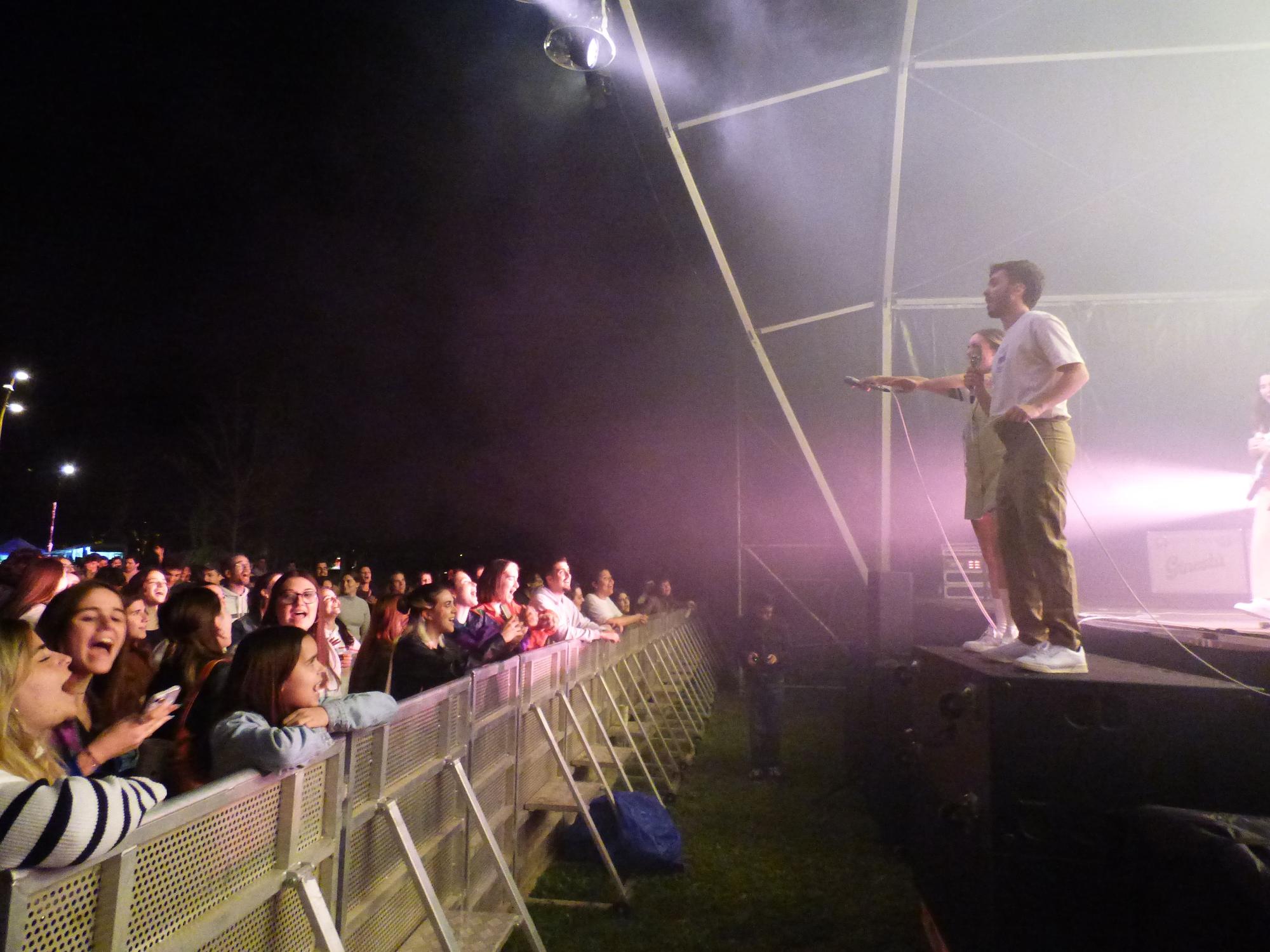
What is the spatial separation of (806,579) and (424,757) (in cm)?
1079

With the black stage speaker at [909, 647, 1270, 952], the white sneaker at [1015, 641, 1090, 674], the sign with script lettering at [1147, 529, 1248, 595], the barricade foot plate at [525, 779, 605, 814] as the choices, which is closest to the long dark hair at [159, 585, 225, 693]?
the barricade foot plate at [525, 779, 605, 814]

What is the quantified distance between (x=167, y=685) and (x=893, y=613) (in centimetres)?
512

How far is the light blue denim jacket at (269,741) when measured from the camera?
6.33 ft

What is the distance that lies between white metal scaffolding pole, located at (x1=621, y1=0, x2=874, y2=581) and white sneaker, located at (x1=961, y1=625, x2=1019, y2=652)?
12.3 feet

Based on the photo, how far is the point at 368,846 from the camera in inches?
98.5

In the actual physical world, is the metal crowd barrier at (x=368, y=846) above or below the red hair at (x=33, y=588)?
below

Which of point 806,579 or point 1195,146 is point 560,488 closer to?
point 806,579

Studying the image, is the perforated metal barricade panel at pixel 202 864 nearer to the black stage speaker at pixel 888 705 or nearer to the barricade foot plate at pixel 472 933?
the barricade foot plate at pixel 472 933

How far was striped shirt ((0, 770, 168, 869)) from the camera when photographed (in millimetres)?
1197

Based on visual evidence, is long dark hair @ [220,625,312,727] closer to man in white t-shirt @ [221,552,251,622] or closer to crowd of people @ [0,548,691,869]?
crowd of people @ [0,548,691,869]

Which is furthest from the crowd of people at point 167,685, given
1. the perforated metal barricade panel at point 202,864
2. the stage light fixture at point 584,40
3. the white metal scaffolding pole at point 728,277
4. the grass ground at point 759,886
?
the white metal scaffolding pole at point 728,277

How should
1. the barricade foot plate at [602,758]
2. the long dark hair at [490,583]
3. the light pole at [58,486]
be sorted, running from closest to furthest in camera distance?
the barricade foot plate at [602,758], the long dark hair at [490,583], the light pole at [58,486]

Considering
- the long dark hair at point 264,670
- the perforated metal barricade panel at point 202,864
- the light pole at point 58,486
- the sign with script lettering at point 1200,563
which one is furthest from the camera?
the light pole at point 58,486

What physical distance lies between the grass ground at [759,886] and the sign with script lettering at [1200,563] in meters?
3.85
